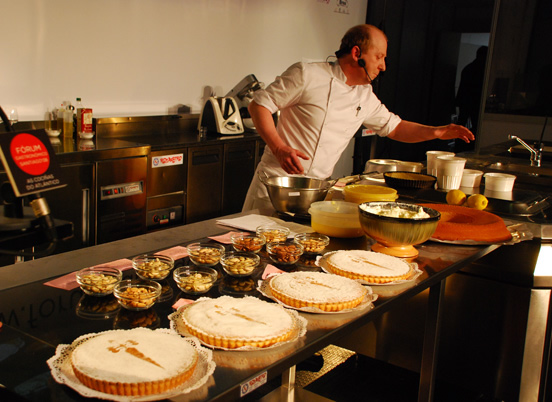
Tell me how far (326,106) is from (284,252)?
1538 millimetres

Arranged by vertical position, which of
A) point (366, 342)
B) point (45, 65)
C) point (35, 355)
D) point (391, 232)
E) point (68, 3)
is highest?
point (68, 3)

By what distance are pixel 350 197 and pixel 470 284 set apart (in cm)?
67

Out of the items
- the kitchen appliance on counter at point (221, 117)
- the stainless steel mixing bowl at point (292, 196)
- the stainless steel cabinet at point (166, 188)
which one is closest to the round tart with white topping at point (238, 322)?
the stainless steel mixing bowl at point (292, 196)

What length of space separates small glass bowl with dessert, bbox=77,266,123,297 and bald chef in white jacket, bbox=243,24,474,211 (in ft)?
4.76

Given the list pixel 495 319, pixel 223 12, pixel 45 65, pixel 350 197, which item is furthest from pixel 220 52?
pixel 495 319

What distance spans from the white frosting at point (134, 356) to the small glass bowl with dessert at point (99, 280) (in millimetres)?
218

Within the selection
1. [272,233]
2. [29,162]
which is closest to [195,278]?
[272,233]

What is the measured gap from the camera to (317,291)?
4.67 feet

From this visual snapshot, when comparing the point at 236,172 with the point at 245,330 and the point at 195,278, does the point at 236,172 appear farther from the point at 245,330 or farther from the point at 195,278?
the point at 245,330

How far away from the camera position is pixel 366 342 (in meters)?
2.70

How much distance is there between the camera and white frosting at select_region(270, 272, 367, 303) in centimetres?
139

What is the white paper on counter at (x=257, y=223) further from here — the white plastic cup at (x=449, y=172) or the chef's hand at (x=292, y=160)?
the white plastic cup at (x=449, y=172)

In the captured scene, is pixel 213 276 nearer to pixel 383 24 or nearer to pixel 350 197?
pixel 350 197

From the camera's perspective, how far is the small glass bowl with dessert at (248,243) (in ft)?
5.76
